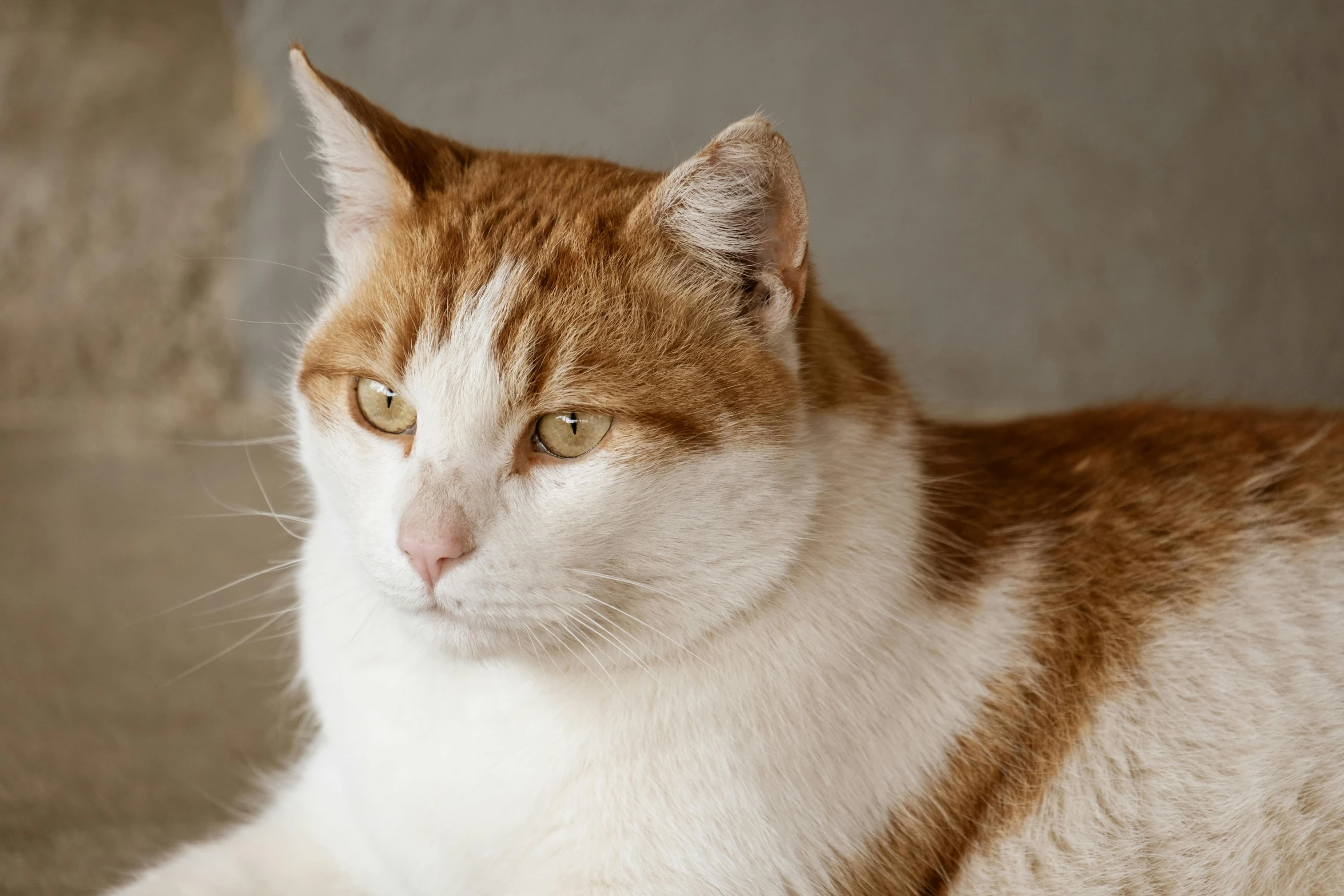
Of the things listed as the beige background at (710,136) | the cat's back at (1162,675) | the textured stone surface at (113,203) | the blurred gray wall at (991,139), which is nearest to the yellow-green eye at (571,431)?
the cat's back at (1162,675)

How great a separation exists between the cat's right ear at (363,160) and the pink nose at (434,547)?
53 centimetres

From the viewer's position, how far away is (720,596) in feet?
5.09

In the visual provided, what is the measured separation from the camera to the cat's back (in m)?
1.68

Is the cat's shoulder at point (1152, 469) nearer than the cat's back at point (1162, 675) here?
No

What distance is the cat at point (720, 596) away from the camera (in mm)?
1512

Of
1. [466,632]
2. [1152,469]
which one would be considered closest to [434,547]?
[466,632]

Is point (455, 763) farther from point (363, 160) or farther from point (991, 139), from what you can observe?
point (991, 139)

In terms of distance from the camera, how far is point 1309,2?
3727 mm

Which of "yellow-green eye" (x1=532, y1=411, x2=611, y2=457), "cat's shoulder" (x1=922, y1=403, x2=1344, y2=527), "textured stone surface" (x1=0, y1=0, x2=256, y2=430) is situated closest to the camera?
"yellow-green eye" (x1=532, y1=411, x2=611, y2=457)

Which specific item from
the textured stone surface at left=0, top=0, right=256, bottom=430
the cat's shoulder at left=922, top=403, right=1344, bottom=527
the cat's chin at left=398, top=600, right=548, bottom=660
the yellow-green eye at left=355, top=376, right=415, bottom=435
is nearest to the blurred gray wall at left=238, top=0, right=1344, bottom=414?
the textured stone surface at left=0, top=0, right=256, bottom=430

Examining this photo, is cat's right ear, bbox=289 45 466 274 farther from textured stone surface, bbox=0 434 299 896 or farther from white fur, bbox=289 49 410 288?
textured stone surface, bbox=0 434 299 896

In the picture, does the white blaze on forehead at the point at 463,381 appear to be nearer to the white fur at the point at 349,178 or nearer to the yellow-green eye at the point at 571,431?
the yellow-green eye at the point at 571,431

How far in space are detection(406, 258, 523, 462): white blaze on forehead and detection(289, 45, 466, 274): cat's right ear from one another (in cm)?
27

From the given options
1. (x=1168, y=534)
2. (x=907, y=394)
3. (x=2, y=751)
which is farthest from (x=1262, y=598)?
(x=2, y=751)
